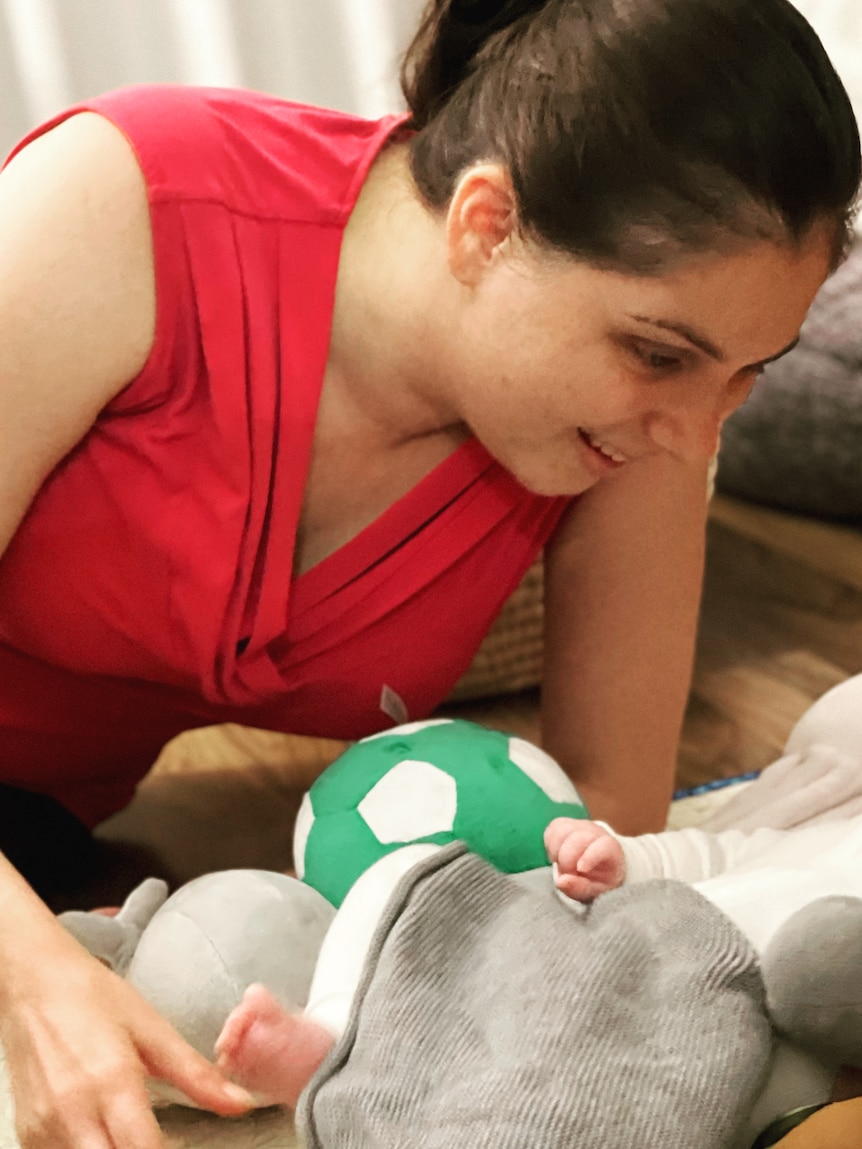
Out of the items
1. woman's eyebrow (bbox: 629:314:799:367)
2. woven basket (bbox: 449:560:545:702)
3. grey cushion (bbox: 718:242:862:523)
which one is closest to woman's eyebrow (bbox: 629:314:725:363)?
woman's eyebrow (bbox: 629:314:799:367)

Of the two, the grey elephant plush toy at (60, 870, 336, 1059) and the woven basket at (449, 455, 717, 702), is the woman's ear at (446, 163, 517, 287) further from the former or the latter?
the woven basket at (449, 455, 717, 702)

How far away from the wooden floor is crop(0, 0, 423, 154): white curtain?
73 centimetres

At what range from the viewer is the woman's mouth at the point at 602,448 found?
0.81 meters

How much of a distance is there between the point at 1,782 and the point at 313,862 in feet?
1.30

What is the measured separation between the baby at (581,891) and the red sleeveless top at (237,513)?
25cm

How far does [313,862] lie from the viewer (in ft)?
2.58

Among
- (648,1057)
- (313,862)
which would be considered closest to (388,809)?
(313,862)

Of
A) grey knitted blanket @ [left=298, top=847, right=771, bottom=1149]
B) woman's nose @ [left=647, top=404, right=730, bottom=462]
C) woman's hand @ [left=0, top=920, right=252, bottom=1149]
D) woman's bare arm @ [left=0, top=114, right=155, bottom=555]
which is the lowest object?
grey knitted blanket @ [left=298, top=847, right=771, bottom=1149]

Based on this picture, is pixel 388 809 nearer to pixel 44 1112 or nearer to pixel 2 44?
pixel 44 1112

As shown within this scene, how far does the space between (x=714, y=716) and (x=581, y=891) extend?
A: 28.7 inches

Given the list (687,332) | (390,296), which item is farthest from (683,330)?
(390,296)

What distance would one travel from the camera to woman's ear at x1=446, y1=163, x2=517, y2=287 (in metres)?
0.72

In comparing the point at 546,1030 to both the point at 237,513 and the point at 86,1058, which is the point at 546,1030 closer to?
the point at 86,1058

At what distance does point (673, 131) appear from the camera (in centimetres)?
65
